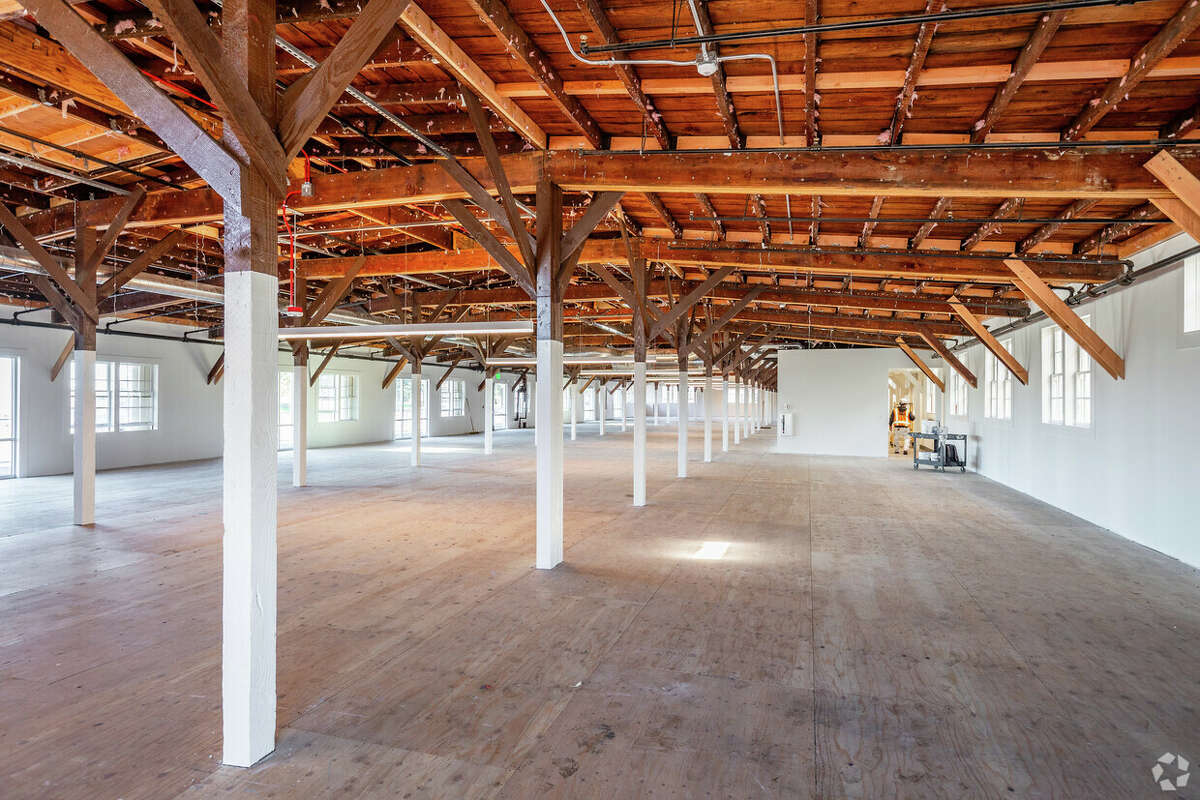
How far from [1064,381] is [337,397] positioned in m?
17.4

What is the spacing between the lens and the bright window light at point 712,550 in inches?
236

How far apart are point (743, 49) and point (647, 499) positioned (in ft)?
21.5

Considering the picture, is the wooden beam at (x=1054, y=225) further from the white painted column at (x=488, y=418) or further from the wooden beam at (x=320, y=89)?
the white painted column at (x=488, y=418)

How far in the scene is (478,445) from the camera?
19.0 metres

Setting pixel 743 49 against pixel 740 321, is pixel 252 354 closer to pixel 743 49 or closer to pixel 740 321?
pixel 743 49

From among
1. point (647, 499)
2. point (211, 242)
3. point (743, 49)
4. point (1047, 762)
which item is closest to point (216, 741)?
point (1047, 762)

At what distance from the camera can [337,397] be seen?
18859 millimetres

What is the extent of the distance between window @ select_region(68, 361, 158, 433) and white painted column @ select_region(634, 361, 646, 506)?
35.5ft

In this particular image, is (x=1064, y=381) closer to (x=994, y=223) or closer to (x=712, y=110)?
(x=994, y=223)

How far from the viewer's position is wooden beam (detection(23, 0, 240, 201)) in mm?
2447

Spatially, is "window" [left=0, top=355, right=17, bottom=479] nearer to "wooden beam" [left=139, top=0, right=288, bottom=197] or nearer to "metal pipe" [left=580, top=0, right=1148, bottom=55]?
"wooden beam" [left=139, top=0, right=288, bottom=197]

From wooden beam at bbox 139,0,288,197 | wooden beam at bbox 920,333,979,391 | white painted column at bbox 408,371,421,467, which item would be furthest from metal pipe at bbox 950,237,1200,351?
white painted column at bbox 408,371,421,467

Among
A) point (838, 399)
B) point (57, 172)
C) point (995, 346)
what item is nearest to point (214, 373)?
point (57, 172)

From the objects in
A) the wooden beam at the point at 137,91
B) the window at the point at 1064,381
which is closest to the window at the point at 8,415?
the wooden beam at the point at 137,91
